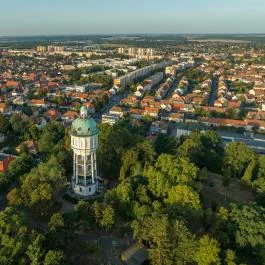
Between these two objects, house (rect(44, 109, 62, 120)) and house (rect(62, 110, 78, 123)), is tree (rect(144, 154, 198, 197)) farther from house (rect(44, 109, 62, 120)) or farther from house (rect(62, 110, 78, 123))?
house (rect(44, 109, 62, 120))

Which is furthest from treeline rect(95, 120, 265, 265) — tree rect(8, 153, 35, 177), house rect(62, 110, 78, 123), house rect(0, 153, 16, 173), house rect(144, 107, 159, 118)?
house rect(144, 107, 159, 118)

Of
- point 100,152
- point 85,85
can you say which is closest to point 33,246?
point 100,152

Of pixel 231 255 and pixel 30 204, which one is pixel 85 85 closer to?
pixel 30 204

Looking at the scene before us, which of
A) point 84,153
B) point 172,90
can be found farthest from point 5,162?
point 172,90

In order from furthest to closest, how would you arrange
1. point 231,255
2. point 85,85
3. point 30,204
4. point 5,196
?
point 85,85
point 5,196
point 30,204
point 231,255

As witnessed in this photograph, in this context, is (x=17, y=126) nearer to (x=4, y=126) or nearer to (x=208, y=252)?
(x=4, y=126)

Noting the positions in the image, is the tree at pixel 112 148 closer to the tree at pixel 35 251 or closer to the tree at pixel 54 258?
the tree at pixel 35 251
